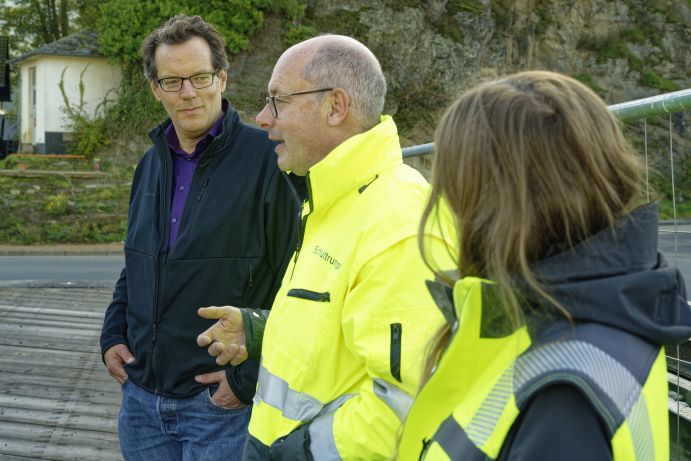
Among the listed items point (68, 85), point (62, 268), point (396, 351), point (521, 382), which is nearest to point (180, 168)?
point (396, 351)

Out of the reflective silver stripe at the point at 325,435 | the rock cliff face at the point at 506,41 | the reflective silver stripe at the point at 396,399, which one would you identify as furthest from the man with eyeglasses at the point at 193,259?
the rock cliff face at the point at 506,41

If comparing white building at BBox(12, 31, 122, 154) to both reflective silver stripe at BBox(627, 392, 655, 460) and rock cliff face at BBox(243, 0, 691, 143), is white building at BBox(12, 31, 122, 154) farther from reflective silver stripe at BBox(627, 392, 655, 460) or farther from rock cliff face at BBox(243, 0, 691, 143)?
reflective silver stripe at BBox(627, 392, 655, 460)

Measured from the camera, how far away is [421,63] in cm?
2817

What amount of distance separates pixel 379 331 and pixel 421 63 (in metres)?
27.0

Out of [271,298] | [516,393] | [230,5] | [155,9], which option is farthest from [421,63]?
[516,393]

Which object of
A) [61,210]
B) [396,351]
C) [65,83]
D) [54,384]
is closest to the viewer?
[396,351]

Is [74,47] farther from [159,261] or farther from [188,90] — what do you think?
[159,261]

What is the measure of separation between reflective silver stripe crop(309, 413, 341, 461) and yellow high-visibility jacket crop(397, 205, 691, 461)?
0.65 metres

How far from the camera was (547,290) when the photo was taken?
4.17 ft

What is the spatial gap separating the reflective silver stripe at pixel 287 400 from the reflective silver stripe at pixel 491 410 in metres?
0.85

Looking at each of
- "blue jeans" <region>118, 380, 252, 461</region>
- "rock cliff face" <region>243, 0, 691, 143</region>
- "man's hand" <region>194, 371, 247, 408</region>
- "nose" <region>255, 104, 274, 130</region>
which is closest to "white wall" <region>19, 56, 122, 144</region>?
"rock cliff face" <region>243, 0, 691, 143</region>

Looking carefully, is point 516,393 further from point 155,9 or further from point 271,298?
point 155,9

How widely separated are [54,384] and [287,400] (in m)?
4.25

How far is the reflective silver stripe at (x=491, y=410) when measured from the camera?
50.4 inches
